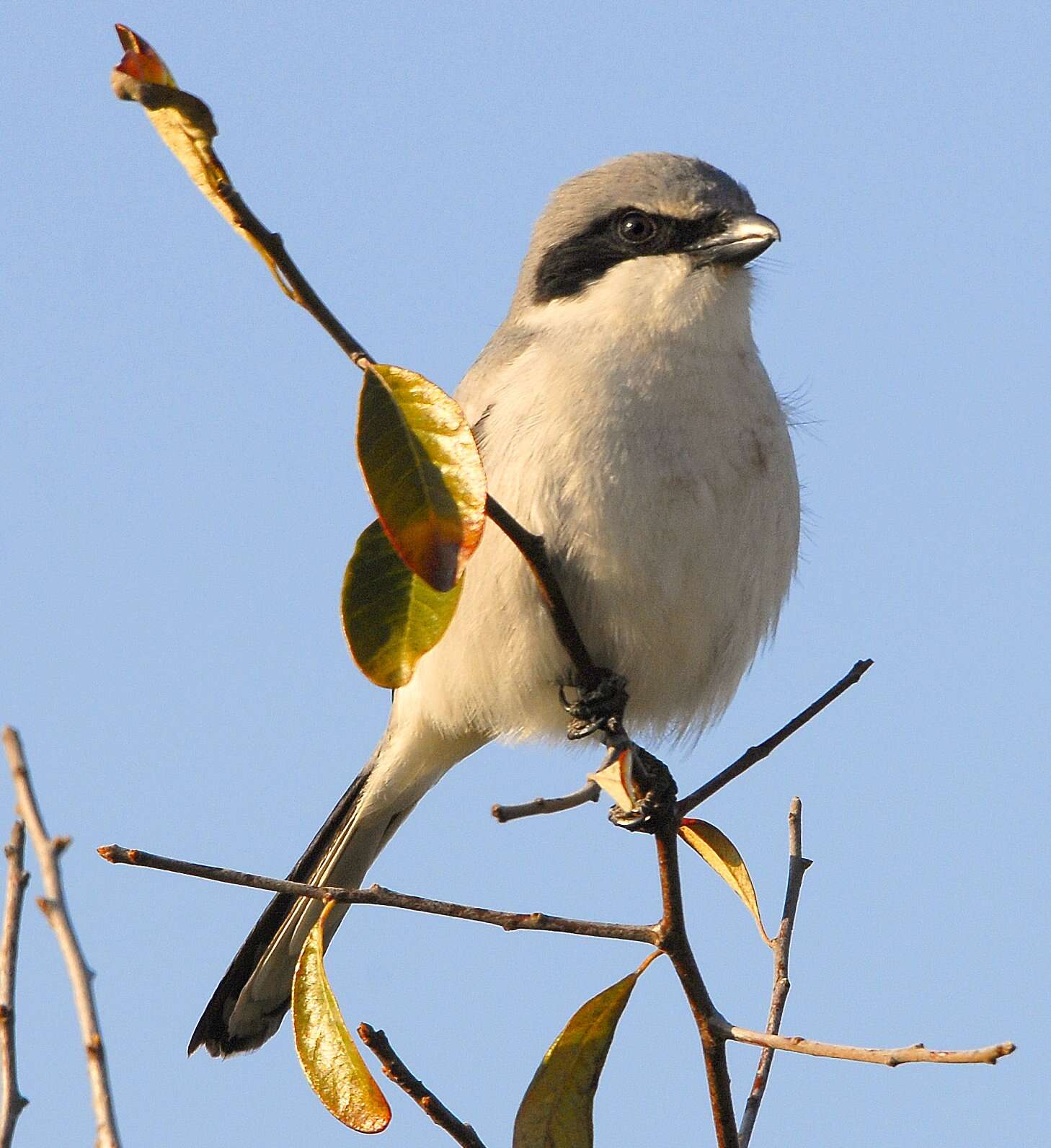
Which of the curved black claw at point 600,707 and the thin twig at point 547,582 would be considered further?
the curved black claw at point 600,707

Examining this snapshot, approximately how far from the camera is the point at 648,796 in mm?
3141

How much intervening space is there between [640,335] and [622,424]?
0.34 meters

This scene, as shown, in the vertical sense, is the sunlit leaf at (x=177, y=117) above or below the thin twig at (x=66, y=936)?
above

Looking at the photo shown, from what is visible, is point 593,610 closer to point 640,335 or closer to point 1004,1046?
point 640,335

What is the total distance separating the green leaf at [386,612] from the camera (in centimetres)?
228

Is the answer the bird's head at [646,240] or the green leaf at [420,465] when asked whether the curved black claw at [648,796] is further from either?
the bird's head at [646,240]

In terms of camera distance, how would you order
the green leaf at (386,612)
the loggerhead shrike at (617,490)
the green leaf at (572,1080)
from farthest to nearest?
the loggerhead shrike at (617,490), the green leaf at (572,1080), the green leaf at (386,612)

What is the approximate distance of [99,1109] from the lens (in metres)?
2.08

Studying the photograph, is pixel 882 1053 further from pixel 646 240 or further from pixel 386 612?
pixel 646 240

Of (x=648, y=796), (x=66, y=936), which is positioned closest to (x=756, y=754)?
(x=648, y=796)

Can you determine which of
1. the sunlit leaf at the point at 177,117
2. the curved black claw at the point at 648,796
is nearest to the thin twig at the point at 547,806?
the curved black claw at the point at 648,796

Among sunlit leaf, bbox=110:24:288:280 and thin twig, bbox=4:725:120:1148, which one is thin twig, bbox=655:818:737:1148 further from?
sunlit leaf, bbox=110:24:288:280

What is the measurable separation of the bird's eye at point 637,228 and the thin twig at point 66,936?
7.82 feet

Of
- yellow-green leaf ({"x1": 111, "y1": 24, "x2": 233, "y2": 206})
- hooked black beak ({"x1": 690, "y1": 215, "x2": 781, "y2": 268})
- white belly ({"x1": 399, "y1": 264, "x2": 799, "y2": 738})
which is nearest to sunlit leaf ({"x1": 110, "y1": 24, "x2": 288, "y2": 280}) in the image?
yellow-green leaf ({"x1": 111, "y1": 24, "x2": 233, "y2": 206})
